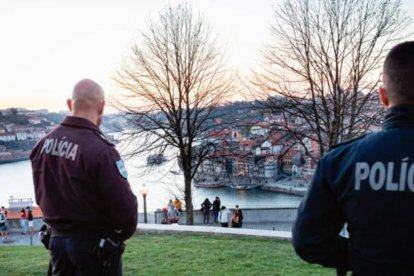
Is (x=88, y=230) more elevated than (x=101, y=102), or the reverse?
(x=101, y=102)

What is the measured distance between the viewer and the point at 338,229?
2150 mm

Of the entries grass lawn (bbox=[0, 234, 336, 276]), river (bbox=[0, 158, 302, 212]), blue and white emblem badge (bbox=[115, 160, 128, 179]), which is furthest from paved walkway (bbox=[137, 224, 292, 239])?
river (bbox=[0, 158, 302, 212])

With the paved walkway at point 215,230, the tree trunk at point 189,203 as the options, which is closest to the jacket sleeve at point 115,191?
the paved walkway at point 215,230

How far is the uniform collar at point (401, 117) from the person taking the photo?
200cm

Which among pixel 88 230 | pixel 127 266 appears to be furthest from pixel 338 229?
pixel 127 266

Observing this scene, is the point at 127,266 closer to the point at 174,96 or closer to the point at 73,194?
the point at 73,194

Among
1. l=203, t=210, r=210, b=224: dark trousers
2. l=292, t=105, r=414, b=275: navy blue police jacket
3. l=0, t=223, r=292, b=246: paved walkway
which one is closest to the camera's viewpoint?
l=292, t=105, r=414, b=275: navy blue police jacket

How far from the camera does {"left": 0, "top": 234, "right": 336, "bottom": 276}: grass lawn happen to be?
694 centimetres

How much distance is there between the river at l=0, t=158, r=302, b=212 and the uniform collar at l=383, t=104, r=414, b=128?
2058 cm

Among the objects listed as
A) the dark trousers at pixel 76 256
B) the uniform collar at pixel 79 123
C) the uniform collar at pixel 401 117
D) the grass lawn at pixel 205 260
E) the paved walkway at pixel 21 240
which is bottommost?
the paved walkway at pixel 21 240

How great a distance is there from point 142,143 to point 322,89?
9.26 metres

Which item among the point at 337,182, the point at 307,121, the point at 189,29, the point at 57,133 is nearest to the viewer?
the point at 337,182

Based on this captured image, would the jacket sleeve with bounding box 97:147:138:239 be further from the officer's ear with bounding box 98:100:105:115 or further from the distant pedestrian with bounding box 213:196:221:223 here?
the distant pedestrian with bounding box 213:196:221:223

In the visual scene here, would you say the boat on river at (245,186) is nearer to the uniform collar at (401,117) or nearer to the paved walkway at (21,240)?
the paved walkway at (21,240)
